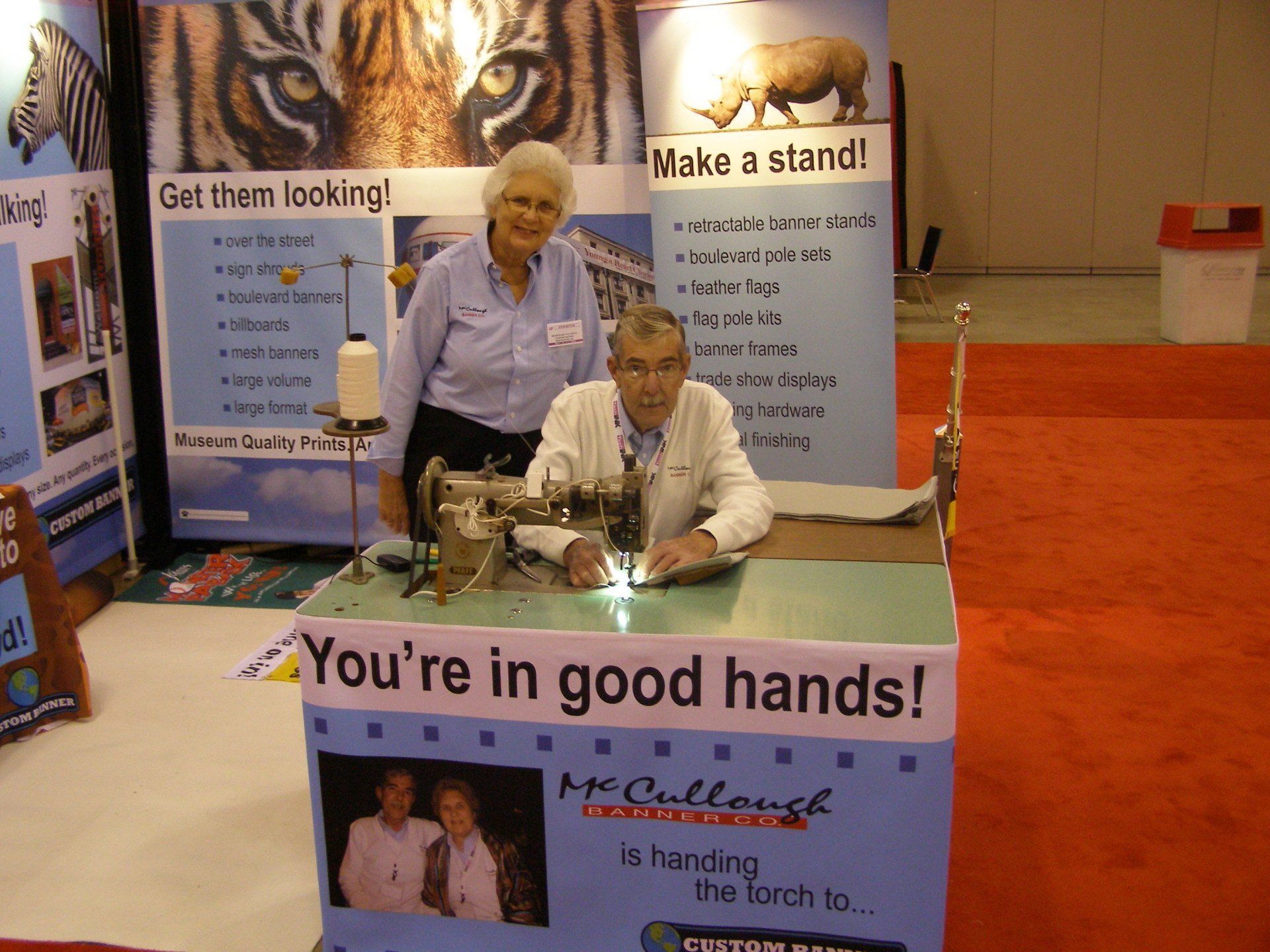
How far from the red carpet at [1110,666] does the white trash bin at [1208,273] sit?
4.16 feet

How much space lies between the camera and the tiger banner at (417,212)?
4125mm

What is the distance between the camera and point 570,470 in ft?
8.72

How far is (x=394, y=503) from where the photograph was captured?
13.3 feet

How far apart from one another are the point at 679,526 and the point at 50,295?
266 cm

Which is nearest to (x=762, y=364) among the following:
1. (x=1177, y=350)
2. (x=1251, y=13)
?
(x=1177, y=350)

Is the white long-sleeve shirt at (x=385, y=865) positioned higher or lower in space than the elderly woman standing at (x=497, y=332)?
lower

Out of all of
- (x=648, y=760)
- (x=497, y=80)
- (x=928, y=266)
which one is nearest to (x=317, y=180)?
(x=497, y=80)

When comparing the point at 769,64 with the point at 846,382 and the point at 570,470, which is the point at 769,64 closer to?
the point at 846,382

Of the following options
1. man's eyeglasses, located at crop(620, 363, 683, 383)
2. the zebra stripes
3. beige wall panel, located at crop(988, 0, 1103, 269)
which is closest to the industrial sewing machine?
man's eyeglasses, located at crop(620, 363, 683, 383)

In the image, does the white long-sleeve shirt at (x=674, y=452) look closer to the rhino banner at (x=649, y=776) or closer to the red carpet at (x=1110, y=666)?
the rhino banner at (x=649, y=776)

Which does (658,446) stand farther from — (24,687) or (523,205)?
(24,687)

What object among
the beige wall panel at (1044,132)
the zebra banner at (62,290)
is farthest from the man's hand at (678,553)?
the beige wall panel at (1044,132)

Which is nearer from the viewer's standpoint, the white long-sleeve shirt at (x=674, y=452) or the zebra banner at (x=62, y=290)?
the white long-sleeve shirt at (x=674, y=452)

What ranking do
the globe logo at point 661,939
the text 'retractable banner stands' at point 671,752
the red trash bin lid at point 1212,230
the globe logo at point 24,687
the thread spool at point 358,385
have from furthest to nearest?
1. the red trash bin lid at point 1212,230
2. the globe logo at point 24,687
3. the thread spool at point 358,385
4. the globe logo at point 661,939
5. the text 'retractable banner stands' at point 671,752
